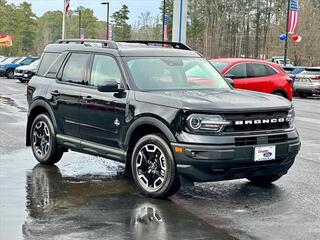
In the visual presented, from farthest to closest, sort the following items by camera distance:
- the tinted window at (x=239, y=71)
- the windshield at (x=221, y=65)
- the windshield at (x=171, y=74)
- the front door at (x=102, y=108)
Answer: the tinted window at (x=239, y=71), the windshield at (x=221, y=65), the windshield at (x=171, y=74), the front door at (x=102, y=108)

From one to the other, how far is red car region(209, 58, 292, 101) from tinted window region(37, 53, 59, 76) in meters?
7.56

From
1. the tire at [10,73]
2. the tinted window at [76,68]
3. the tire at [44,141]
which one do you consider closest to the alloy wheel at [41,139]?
the tire at [44,141]

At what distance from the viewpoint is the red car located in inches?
619

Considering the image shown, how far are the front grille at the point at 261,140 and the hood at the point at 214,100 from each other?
32 centimetres

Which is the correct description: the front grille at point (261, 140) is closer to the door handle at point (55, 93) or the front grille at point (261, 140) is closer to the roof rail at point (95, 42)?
the roof rail at point (95, 42)

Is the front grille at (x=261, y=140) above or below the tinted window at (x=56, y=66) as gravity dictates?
below

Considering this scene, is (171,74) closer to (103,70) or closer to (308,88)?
(103,70)

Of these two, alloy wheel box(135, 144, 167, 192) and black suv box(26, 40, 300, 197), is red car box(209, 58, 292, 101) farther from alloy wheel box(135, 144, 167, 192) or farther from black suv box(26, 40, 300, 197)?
alloy wheel box(135, 144, 167, 192)

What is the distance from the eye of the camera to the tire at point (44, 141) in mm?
8070

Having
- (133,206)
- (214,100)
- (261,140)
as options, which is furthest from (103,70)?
(261,140)

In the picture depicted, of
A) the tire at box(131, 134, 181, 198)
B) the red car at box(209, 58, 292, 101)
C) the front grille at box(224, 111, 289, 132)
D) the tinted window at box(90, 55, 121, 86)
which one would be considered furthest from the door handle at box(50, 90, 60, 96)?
the red car at box(209, 58, 292, 101)

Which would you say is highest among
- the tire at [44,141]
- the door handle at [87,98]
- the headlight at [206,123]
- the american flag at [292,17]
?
the american flag at [292,17]

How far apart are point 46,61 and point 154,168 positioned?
3.07 meters

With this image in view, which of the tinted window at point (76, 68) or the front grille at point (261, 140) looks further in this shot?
the tinted window at point (76, 68)
